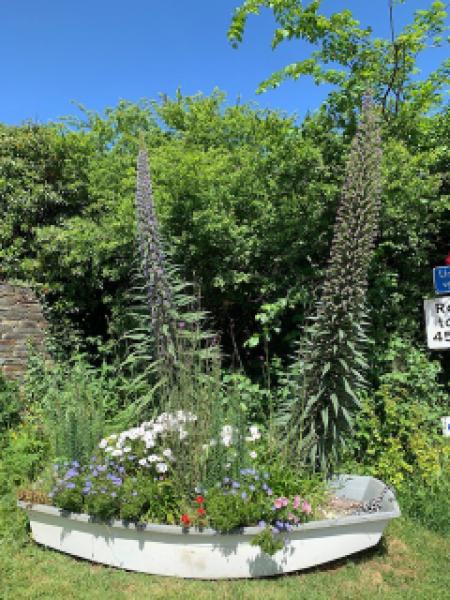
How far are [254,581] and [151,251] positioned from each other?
8.35 ft

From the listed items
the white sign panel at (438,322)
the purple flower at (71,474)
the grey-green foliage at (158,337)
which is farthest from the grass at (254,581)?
the white sign panel at (438,322)

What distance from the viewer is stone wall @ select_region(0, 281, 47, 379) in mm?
5512

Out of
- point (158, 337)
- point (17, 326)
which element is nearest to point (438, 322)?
point (158, 337)

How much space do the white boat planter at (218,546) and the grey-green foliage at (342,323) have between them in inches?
24.6

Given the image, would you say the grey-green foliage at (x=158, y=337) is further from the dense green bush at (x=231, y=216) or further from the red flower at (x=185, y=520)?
the red flower at (x=185, y=520)

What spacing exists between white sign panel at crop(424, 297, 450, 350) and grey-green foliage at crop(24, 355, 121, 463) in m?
2.77

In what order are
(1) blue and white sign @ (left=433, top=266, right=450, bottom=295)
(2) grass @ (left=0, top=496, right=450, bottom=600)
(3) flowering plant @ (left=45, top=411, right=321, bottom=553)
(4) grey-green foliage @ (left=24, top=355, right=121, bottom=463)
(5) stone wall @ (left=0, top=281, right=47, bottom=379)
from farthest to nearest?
(5) stone wall @ (left=0, top=281, right=47, bottom=379) → (1) blue and white sign @ (left=433, top=266, right=450, bottom=295) → (4) grey-green foliage @ (left=24, top=355, right=121, bottom=463) → (3) flowering plant @ (left=45, top=411, right=321, bottom=553) → (2) grass @ (left=0, top=496, right=450, bottom=600)

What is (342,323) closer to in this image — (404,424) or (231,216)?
(404,424)

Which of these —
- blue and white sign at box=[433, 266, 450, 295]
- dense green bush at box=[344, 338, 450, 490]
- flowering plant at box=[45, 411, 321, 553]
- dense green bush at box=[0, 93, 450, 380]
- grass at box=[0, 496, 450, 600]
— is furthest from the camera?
dense green bush at box=[0, 93, 450, 380]

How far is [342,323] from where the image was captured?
3.48 m

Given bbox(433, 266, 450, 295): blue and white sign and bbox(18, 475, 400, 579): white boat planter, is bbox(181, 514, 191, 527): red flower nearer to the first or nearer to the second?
bbox(18, 475, 400, 579): white boat planter

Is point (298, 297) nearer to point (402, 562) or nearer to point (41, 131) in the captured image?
point (402, 562)

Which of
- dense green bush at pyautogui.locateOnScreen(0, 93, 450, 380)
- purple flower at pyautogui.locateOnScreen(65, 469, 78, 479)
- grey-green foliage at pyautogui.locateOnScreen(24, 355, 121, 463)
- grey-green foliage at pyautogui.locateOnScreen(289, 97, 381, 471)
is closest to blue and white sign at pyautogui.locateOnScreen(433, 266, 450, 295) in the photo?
grey-green foliage at pyautogui.locateOnScreen(289, 97, 381, 471)

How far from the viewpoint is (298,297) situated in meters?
4.69
